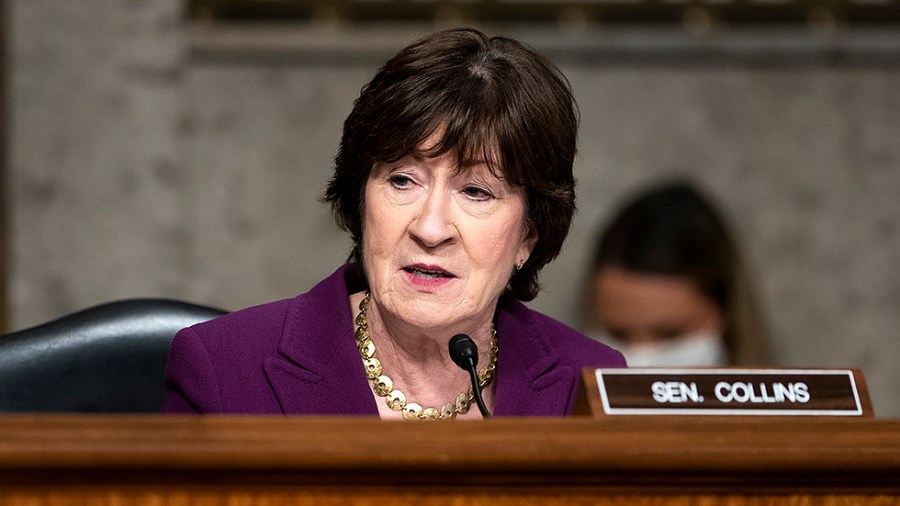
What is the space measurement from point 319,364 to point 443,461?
0.79 meters

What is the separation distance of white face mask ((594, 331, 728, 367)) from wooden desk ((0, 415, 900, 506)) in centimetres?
216

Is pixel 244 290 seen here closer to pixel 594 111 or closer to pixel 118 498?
pixel 594 111

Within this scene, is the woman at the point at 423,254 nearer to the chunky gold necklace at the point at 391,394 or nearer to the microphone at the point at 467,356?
the chunky gold necklace at the point at 391,394

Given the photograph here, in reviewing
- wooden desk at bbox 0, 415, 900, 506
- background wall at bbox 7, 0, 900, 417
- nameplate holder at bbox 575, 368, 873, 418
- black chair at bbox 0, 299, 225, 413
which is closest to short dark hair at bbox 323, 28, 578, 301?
black chair at bbox 0, 299, 225, 413

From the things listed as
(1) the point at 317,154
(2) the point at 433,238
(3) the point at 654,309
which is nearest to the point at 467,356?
(2) the point at 433,238

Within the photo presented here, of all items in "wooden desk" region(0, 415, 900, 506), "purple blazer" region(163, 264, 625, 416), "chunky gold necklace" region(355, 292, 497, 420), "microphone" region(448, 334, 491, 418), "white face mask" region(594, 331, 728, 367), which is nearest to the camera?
"wooden desk" region(0, 415, 900, 506)

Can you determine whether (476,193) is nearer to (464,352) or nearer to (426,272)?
(426,272)

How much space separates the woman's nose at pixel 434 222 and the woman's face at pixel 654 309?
171 centimetres

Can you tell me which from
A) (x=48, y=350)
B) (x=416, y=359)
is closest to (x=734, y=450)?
(x=416, y=359)

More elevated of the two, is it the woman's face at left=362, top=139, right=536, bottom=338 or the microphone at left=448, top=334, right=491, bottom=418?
the woman's face at left=362, top=139, right=536, bottom=338

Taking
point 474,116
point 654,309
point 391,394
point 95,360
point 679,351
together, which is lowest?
Answer: point 679,351

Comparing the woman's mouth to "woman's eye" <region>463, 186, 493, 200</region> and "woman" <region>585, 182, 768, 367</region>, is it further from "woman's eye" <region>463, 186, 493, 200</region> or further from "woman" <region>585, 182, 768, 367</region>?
"woman" <region>585, 182, 768, 367</region>

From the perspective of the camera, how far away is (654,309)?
375cm

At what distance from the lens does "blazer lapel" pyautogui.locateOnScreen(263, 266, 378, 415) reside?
212 cm
